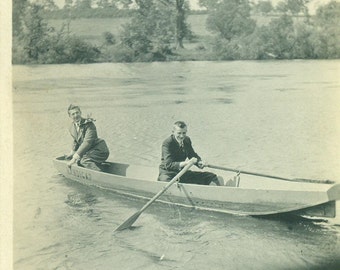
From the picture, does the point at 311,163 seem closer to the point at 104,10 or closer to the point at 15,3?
the point at 104,10

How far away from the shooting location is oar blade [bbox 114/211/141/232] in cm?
325

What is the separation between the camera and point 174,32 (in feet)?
12.6

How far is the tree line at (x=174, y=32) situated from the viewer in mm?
3584

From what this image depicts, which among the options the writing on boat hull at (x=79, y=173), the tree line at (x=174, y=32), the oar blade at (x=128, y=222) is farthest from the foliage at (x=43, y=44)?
the oar blade at (x=128, y=222)

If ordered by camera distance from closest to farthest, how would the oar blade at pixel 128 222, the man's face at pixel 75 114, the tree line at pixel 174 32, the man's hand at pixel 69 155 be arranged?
the oar blade at pixel 128 222 → the tree line at pixel 174 32 → the man's face at pixel 75 114 → the man's hand at pixel 69 155

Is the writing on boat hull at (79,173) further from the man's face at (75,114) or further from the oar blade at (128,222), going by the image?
the oar blade at (128,222)

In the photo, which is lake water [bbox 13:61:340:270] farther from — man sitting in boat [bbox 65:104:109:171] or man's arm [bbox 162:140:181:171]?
man's arm [bbox 162:140:181:171]

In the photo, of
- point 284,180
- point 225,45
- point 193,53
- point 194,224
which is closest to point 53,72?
point 193,53

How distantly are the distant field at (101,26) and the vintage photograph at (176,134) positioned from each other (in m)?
0.01

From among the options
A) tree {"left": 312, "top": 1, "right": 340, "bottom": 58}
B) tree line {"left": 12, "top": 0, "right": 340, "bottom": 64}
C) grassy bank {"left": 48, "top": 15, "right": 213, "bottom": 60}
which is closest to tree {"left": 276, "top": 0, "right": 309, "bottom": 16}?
tree line {"left": 12, "top": 0, "right": 340, "bottom": 64}

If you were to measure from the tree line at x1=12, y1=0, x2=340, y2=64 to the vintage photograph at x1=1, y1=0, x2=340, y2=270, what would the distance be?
1cm

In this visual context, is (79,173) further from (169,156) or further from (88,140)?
(169,156)

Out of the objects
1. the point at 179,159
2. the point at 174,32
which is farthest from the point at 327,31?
the point at 179,159

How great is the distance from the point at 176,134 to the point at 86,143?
0.79 m
